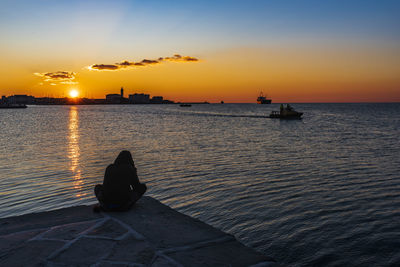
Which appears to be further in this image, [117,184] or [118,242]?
[117,184]

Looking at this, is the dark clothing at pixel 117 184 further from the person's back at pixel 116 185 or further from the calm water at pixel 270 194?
the calm water at pixel 270 194

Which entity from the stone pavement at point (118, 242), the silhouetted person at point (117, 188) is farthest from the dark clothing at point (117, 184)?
the stone pavement at point (118, 242)

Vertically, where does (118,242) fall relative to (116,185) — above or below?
below

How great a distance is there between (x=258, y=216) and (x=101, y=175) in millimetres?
8662

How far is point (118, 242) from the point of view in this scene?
516 centimetres

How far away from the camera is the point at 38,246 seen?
502cm

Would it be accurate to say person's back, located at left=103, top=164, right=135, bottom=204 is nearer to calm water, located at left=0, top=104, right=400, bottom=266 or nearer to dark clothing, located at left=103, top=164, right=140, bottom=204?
dark clothing, located at left=103, top=164, right=140, bottom=204

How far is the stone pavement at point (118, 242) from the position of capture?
4574mm

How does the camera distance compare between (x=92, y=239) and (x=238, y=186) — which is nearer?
(x=92, y=239)

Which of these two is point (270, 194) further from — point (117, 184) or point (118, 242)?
point (118, 242)

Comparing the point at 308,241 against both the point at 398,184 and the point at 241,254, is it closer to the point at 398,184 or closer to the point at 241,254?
the point at 241,254

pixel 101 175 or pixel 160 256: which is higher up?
pixel 160 256

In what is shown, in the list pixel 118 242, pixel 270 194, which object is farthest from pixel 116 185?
pixel 270 194

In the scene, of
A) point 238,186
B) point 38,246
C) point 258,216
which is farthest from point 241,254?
point 238,186
